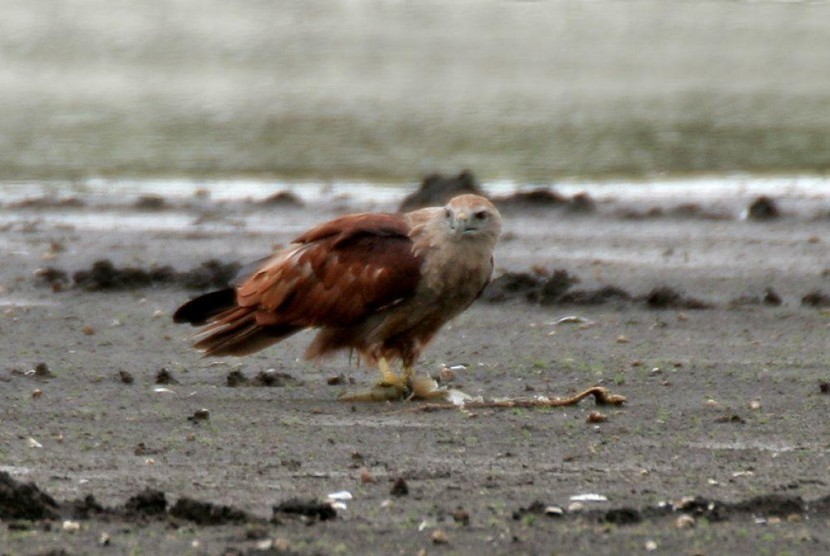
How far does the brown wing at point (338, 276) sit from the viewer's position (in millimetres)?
7684

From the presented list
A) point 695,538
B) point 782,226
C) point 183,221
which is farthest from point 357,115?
point 695,538

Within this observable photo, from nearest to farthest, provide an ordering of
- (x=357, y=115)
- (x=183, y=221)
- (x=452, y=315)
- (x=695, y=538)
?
(x=695, y=538), (x=452, y=315), (x=183, y=221), (x=357, y=115)

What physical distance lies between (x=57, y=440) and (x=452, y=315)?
195 cm

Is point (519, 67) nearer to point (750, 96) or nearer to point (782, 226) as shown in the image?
point (750, 96)

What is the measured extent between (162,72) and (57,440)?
1887 centimetres

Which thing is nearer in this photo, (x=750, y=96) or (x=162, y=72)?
(x=750, y=96)

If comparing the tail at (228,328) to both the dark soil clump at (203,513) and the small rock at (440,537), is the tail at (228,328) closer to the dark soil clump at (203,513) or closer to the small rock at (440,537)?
the dark soil clump at (203,513)

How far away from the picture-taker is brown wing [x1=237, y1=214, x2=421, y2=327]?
7.68m

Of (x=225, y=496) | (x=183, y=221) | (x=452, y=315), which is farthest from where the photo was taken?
(x=183, y=221)

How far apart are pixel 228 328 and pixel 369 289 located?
0.83 m

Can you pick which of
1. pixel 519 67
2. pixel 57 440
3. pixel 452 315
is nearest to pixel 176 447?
pixel 57 440

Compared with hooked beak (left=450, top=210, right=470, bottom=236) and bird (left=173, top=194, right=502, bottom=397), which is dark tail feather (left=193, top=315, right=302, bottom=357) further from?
hooked beak (left=450, top=210, right=470, bottom=236)

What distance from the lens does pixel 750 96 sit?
893 inches

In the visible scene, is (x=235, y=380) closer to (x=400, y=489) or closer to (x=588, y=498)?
(x=400, y=489)
